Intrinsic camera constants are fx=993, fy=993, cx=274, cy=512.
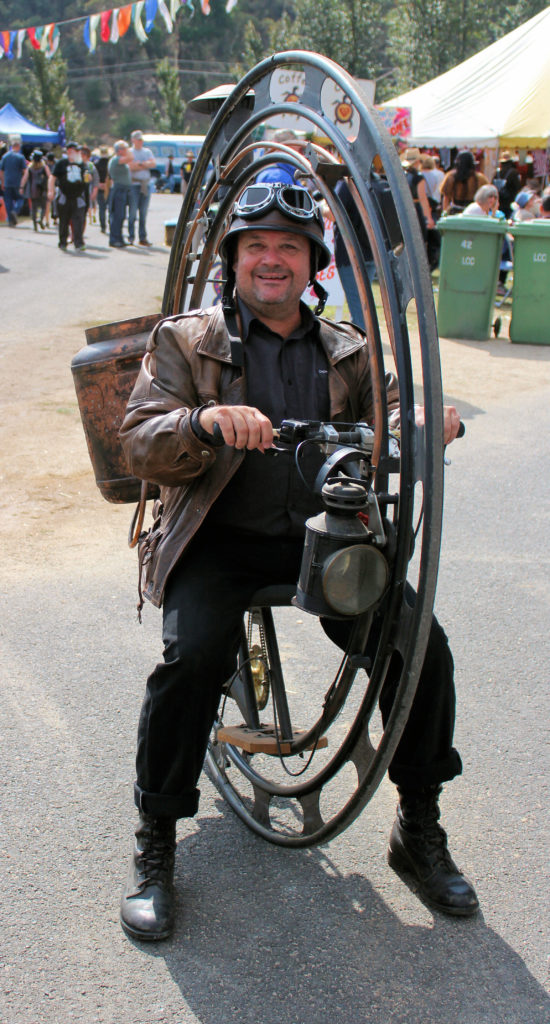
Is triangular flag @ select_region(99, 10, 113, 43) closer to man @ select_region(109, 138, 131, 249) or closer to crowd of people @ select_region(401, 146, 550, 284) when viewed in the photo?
man @ select_region(109, 138, 131, 249)

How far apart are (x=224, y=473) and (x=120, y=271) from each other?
44.1 ft

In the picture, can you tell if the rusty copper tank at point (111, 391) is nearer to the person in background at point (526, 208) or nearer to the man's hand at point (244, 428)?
the man's hand at point (244, 428)

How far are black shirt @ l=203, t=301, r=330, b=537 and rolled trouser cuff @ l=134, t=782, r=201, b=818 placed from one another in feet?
2.24

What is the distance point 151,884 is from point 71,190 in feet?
50.4

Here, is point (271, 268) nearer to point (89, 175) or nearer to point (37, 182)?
point (89, 175)

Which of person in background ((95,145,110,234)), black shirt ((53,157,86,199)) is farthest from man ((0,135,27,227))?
black shirt ((53,157,86,199))

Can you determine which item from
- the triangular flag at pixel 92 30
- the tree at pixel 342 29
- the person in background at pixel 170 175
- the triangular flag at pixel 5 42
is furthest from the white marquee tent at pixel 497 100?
the tree at pixel 342 29

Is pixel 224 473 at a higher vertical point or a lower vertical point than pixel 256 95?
lower

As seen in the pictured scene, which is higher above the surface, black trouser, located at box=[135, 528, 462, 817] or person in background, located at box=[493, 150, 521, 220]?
person in background, located at box=[493, 150, 521, 220]

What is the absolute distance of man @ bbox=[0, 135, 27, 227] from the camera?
21375mm

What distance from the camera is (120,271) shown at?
49.8ft

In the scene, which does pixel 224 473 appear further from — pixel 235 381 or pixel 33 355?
pixel 33 355

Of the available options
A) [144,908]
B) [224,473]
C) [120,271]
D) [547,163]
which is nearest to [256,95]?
[224,473]

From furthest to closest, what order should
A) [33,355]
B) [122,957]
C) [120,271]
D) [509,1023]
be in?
[120,271] < [33,355] < [122,957] < [509,1023]
